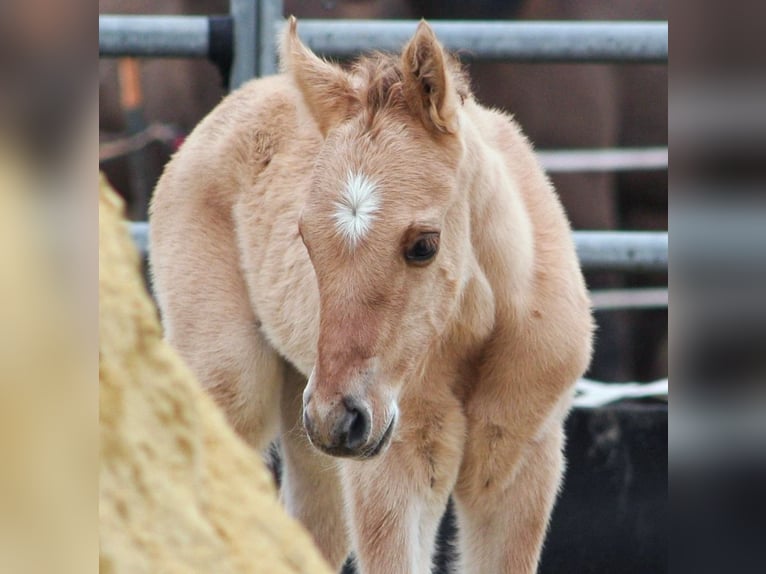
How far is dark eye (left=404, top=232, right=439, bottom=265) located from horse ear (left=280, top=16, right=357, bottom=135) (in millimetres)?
426

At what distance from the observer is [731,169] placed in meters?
1.59

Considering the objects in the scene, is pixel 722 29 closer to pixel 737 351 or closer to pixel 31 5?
pixel 737 351

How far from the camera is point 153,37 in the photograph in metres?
4.83

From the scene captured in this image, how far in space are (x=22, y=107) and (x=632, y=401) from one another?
492 centimetres

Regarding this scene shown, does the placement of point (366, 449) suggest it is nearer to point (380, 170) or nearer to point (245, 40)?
point (380, 170)

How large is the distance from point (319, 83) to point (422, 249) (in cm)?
62

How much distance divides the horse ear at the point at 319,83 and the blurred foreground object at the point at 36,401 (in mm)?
2046

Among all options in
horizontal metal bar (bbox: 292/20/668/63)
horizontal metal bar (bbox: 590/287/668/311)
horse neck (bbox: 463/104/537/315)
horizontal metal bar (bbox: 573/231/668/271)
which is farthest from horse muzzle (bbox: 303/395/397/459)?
horizontal metal bar (bbox: 590/287/668/311)

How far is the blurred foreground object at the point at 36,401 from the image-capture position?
3.54 feet

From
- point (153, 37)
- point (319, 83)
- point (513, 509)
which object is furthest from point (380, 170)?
point (153, 37)

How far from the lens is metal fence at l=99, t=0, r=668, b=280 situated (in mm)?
4742

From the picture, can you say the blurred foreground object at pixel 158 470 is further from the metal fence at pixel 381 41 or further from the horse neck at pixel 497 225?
the metal fence at pixel 381 41

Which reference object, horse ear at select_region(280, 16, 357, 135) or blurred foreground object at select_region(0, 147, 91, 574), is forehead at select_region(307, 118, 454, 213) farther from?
blurred foreground object at select_region(0, 147, 91, 574)

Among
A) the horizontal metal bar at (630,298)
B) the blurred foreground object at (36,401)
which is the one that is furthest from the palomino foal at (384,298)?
the horizontal metal bar at (630,298)
